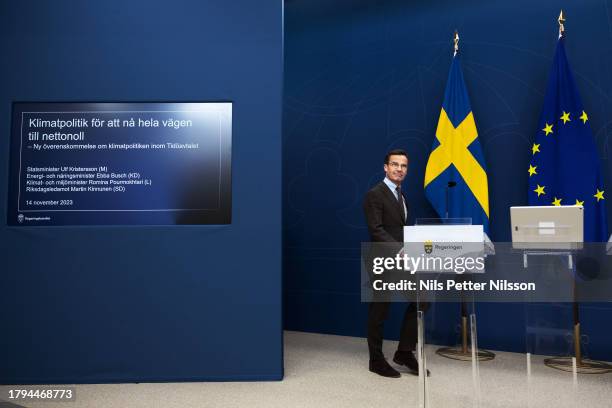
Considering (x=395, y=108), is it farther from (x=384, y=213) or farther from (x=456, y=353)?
(x=456, y=353)

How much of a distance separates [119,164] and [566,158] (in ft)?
11.4

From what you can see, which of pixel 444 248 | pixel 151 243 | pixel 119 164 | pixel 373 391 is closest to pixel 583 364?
pixel 373 391

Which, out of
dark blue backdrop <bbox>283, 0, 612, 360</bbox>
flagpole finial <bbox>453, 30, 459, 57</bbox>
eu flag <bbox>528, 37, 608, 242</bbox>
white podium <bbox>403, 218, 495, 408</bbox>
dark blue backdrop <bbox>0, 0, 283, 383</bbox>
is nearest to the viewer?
white podium <bbox>403, 218, 495, 408</bbox>

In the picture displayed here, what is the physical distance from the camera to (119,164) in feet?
11.2

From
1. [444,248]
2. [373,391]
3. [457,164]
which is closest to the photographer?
[444,248]

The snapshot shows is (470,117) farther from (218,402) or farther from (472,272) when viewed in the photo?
(218,402)

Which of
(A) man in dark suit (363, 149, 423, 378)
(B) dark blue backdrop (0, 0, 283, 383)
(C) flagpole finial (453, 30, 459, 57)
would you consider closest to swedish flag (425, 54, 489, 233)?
(C) flagpole finial (453, 30, 459, 57)

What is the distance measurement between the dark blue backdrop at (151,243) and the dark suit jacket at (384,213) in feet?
2.27

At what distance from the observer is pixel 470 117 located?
434cm

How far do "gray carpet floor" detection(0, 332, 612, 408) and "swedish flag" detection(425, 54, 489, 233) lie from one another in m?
1.32

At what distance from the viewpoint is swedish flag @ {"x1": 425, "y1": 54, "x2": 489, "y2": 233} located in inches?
167

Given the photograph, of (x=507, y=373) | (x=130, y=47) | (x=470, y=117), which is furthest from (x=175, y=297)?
(x=470, y=117)

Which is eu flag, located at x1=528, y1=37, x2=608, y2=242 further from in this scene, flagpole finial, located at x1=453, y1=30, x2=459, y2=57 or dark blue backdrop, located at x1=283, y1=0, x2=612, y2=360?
flagpole finial, located at x1=453, y1=30, x2=459, y2=57

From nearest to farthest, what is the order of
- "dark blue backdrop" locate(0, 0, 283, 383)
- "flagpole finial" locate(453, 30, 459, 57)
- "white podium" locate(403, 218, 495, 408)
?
"white podium" locate(403, 218, 495, 408)
"dark blue backdrop" locate(0, 0, 283, 383)
"flagpole finial" locate(453, 30, 459, 57)
